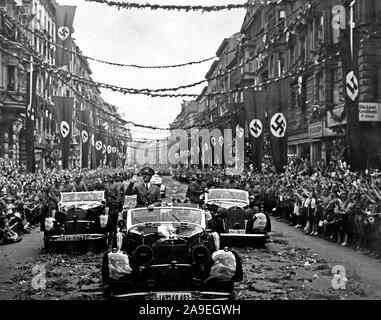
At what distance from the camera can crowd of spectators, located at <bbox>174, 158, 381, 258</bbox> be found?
38.3 ft

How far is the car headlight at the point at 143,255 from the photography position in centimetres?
691

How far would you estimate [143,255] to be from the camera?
694 centimetres

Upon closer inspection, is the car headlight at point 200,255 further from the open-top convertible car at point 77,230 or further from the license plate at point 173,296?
the open-top convertible car at point 77,230

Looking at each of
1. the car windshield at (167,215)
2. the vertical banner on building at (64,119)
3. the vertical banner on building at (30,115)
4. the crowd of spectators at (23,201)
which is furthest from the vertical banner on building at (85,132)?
the car windshield at (167,215)

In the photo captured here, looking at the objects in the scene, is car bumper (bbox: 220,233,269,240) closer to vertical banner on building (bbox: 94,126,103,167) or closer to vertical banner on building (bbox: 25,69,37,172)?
vertical banner on building (bbox: 25,69,37,172)

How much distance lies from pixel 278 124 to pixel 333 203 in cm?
546

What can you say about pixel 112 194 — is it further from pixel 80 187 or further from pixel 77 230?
pixel 77 230

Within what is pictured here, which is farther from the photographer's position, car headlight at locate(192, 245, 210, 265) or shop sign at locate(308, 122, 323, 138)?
shop sign at locate(308, 122, 323, 138)

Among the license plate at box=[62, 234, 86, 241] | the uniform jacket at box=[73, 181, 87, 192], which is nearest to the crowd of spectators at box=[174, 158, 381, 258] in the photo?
the uniform jacket at box=[73, 181, 87, 192]

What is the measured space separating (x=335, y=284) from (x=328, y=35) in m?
18.5

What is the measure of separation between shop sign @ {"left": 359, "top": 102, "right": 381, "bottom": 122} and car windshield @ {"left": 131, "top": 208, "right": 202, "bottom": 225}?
318 inches

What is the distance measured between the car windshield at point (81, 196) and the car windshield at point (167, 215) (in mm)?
6118
